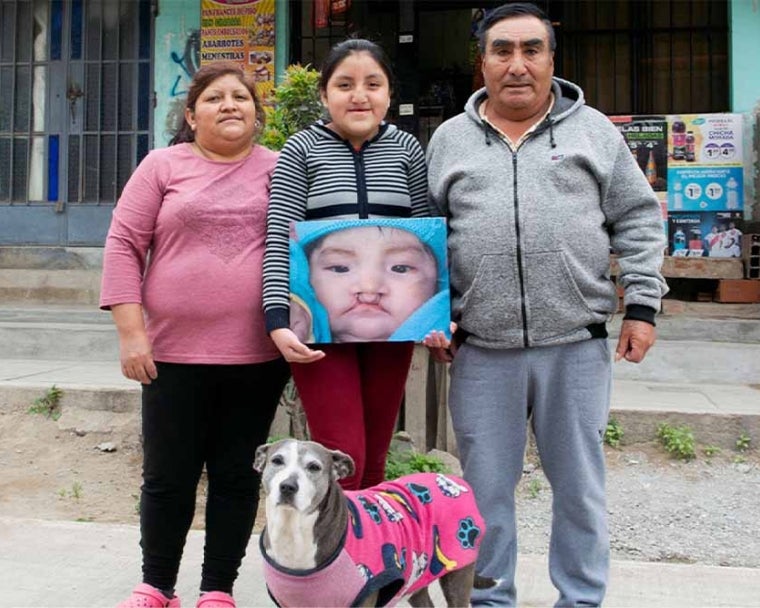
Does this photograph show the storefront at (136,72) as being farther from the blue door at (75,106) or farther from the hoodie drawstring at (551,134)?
the hoodie drawstring at (551,134)

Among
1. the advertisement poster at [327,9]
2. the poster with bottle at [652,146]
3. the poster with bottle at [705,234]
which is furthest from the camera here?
the advertisement poster at [327,9]

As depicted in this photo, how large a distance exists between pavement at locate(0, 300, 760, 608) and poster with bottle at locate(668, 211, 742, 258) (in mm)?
1208

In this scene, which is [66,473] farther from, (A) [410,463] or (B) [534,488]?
(B) [534,488]

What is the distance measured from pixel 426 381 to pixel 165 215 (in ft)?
7.78

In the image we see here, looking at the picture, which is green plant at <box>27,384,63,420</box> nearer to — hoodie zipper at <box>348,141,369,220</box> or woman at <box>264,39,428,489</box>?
woman at <box>264,39,428,489</box>

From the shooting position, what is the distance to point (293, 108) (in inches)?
165

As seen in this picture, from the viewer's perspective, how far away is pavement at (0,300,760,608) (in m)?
3.20

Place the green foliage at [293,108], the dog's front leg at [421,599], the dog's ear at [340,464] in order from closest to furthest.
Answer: the dog's ear at [340,464] → the dog's front leg at [421,599] → the green foliage at [293,108]

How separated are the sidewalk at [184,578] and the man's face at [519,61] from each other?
1827mm

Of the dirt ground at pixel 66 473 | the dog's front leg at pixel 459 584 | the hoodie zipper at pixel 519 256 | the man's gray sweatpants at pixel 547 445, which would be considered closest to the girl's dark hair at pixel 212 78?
the hoodie zipper at pixel 519 256

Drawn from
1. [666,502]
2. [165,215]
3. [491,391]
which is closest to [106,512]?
[165,215]

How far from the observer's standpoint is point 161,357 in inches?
108

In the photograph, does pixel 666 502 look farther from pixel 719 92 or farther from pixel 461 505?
pixel 719 92

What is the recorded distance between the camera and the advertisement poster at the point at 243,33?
8586 mm
